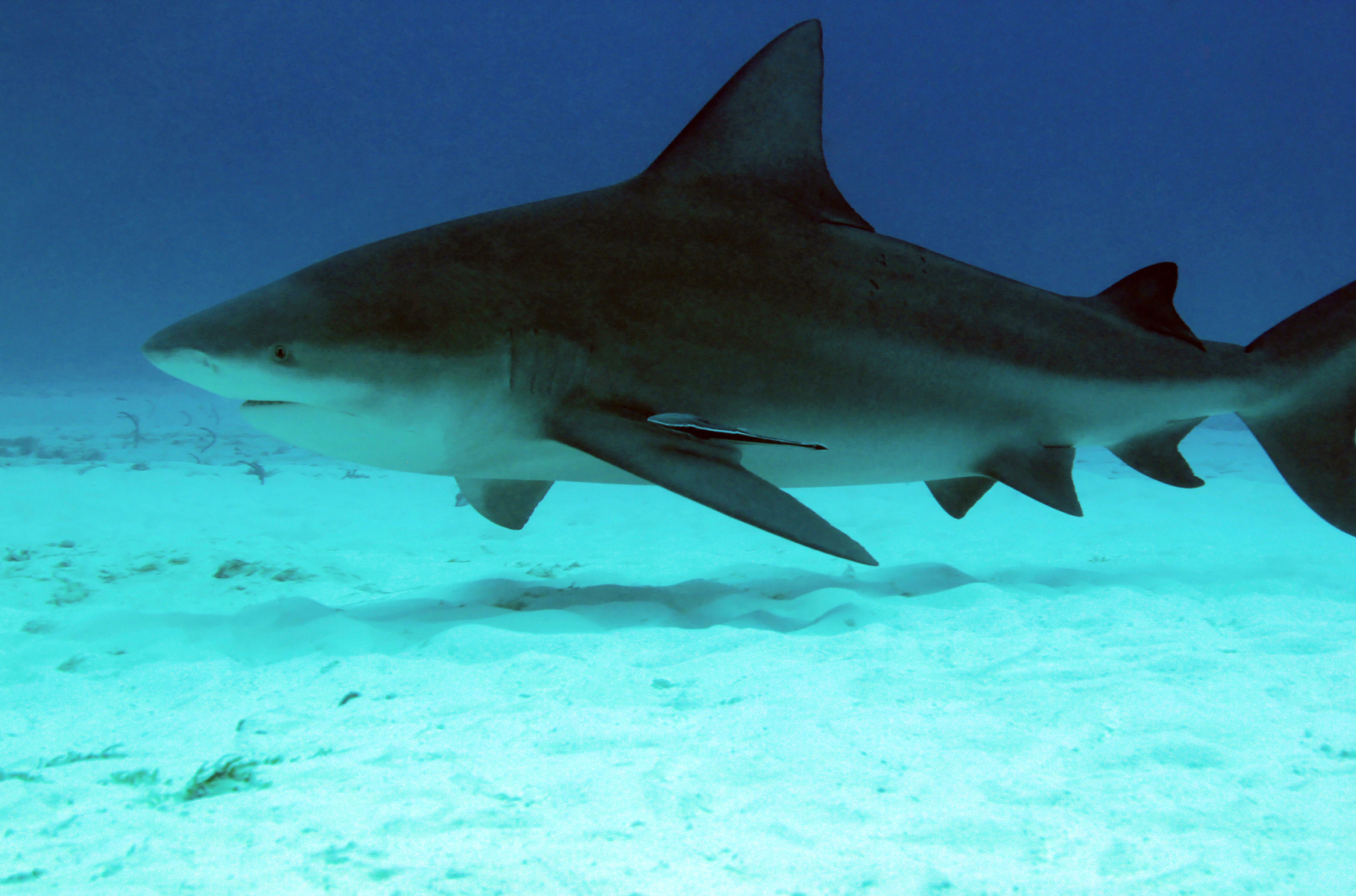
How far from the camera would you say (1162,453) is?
3.40 metres

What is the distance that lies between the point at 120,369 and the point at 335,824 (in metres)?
40.4

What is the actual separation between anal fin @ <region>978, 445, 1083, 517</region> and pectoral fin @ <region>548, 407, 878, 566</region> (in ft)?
4.68

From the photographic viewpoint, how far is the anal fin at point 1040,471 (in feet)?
10.0

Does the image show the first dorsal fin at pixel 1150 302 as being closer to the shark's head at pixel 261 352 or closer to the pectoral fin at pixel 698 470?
the pectoral fin at pixel 698 470

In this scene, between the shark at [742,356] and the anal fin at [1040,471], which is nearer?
the shark at [742,356]

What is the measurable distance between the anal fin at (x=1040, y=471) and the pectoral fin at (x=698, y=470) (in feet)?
4.68

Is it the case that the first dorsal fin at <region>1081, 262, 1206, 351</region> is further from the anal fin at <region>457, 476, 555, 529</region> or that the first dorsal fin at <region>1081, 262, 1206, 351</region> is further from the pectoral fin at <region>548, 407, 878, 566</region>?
the anal fin at <region>457, 476, 555, 529</region>

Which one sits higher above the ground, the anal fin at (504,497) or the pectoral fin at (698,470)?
the pectoral fin at (698,470)

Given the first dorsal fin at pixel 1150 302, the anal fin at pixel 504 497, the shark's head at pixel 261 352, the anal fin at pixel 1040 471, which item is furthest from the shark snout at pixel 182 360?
the first dorsal fin at pixel 1150 302

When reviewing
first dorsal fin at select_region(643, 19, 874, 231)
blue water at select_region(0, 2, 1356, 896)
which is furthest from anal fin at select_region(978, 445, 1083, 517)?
first dorsal fin at select_region(643, 19, 874, 231)

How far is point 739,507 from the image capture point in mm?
1943

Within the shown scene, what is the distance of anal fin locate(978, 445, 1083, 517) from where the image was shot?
10.0ft

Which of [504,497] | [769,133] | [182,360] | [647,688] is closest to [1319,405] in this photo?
[769,133]

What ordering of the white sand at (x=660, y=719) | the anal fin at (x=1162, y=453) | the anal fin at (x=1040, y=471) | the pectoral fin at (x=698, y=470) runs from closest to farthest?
1. the white sand at (x=660, y=719)
2. the pectoral fin at (x=698, y=470)
3. the anal fin at (x=1040, y=471)
4. the anal fin at (x=1162, y=453)
